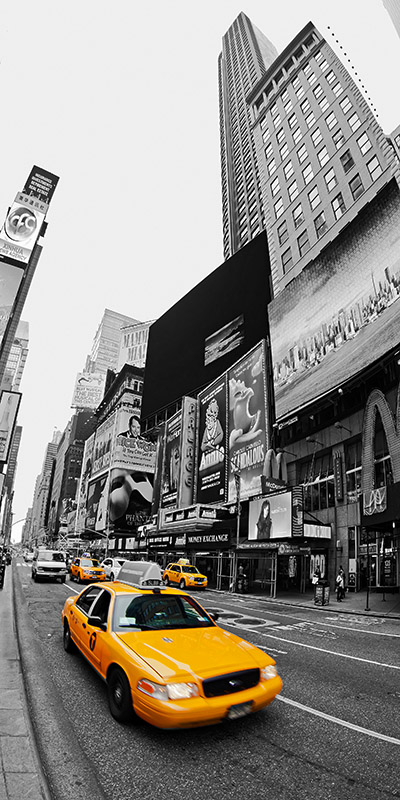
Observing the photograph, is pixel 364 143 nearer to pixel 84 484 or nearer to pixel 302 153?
pixel 302 153

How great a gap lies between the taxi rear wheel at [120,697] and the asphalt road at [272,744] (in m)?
0.11

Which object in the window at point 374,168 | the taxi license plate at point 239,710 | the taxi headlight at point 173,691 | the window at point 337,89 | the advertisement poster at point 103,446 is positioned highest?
the window at point 337,89

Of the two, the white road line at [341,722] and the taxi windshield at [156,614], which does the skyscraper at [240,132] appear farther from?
the white road line at [341,722]

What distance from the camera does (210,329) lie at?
6406 centimetres

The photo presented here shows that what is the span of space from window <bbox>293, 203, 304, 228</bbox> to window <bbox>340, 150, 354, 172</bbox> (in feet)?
21.1

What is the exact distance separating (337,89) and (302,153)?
27.6ft

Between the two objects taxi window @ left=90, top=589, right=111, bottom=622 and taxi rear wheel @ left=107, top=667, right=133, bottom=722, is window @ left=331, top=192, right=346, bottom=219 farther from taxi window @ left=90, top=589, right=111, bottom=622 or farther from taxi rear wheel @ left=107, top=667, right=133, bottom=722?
taxi rear wheel @ left=107, top=667, right=133, bottom=722

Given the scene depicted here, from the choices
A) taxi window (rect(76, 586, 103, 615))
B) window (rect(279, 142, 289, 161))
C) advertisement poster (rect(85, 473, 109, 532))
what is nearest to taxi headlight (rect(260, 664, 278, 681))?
taxi window (rect(76, 586, 103, 615))

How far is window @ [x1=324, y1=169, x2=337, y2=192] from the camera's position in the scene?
157 feet

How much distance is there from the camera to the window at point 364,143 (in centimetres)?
4528

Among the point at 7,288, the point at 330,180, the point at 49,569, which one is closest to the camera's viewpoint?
the point at 49,569

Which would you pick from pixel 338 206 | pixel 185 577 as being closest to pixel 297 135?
pixel 338 206

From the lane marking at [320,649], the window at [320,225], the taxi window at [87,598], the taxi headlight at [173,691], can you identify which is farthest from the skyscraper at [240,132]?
the taxi headlight at [173,691]

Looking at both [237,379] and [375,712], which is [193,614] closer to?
[375,712]
